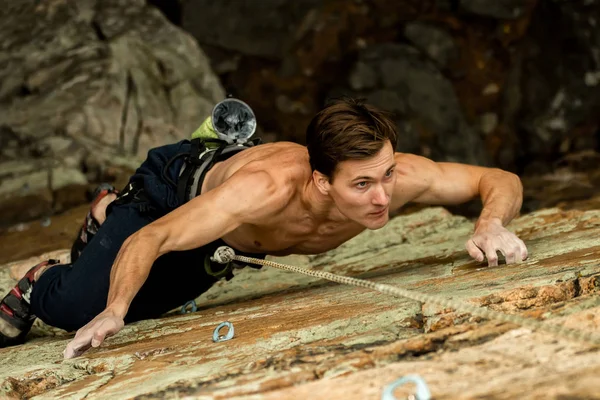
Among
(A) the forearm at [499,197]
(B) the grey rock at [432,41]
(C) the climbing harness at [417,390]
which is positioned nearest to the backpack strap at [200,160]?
(A) the forearm at [499,197]

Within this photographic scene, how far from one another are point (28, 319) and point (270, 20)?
739cm

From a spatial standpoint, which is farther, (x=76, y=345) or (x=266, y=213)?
(x=266, y=213)

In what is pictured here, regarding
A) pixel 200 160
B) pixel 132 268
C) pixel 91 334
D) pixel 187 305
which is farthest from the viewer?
pixel 187 305

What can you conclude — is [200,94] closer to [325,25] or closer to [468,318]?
[325,25]

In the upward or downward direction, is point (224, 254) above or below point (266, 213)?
below

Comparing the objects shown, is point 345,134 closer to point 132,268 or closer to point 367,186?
point 367,186

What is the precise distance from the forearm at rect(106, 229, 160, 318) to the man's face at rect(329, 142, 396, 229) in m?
0.80

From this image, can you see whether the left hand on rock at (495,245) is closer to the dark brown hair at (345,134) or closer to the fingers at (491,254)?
the fingers at (491,254)

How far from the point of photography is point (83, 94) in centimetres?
811

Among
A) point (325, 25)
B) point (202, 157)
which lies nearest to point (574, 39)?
Answer: point (325, 25)

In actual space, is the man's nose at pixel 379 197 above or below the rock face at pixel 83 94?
above

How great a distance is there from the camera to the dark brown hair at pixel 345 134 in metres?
3.17

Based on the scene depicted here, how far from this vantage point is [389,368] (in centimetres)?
195

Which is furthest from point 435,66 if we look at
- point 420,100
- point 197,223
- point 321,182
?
point 197,223
